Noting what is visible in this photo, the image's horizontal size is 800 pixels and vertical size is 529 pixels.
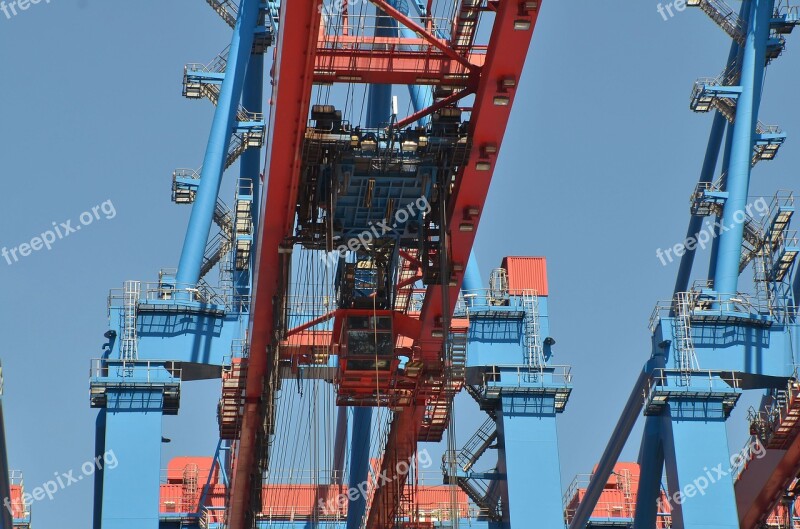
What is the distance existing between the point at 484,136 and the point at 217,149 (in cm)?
1486

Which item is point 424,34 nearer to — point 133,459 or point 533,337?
point 533,337

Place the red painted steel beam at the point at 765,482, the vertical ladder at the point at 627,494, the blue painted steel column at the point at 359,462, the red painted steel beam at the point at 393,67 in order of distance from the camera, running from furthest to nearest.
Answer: the vertical ladder at the point at 627,494
the blue painted steel column at the point at 359,462
the red painted steel beam at the point at 765,482
the red painted steel beam at the point at 393,67

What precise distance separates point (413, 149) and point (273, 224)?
3513mm

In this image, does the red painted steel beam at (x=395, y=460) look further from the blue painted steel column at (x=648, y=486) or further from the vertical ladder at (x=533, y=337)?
the blue painted steel column at (x=648, y=486)

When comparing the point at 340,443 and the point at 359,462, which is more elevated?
the point at 340,443

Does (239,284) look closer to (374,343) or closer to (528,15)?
(374,343)

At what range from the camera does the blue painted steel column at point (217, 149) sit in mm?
43938

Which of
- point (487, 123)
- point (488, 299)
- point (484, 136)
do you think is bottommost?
point (488, 299)

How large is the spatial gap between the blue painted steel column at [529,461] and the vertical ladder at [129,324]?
9.56 meters

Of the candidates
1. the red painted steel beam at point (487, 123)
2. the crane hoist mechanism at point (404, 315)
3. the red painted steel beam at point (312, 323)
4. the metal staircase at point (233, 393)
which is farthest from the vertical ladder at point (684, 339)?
the metal staircase at point (233, 393)

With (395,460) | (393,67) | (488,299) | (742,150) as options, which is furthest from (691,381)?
(393,67)

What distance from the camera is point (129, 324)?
4247 centimetres

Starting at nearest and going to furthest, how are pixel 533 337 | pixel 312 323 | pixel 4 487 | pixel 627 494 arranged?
pixel 312 323 < pixel 4 487 < pixel 533 337 < pixel 627 494

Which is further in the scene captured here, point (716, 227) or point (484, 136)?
point (716, 227)
